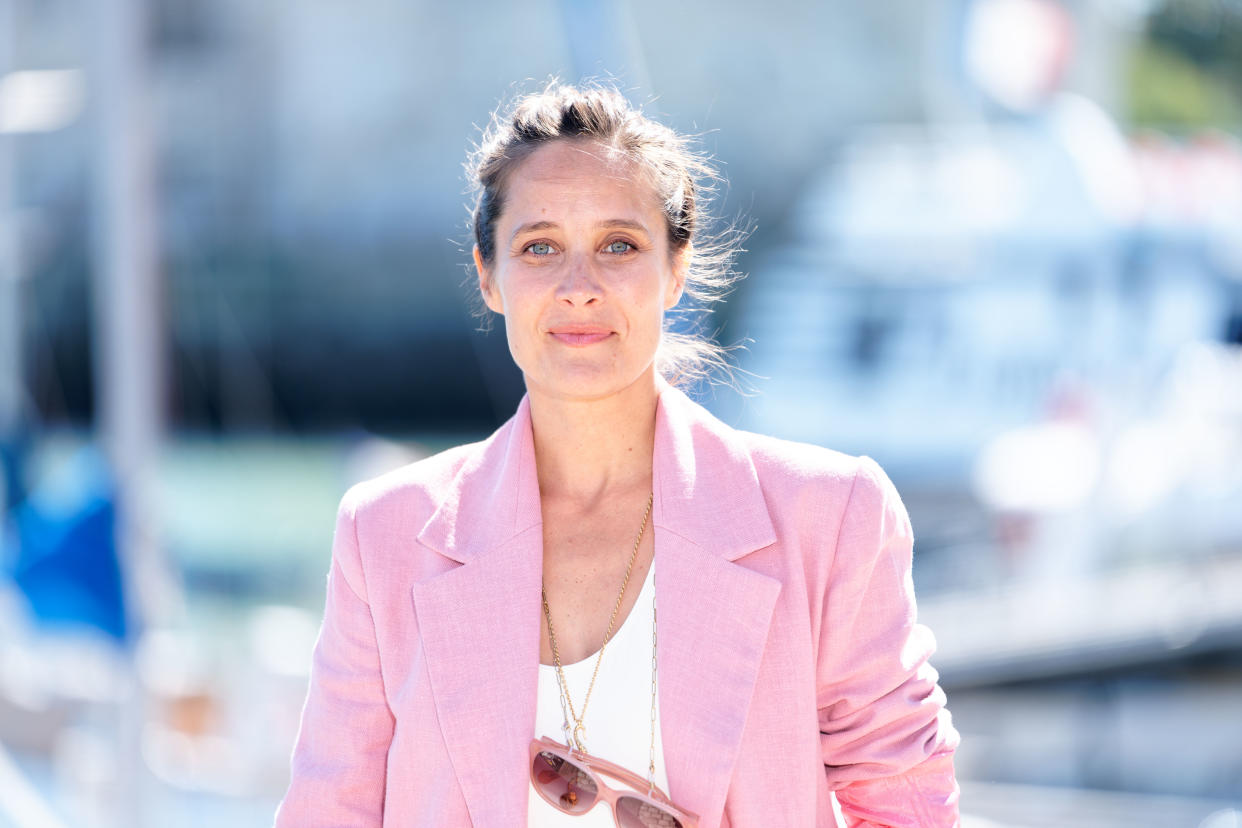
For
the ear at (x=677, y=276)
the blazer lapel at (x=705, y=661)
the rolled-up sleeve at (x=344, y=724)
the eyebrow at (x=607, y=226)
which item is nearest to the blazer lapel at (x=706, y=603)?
the blazer lapel at (x=705, y=661)

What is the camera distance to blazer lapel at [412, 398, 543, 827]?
1492mm

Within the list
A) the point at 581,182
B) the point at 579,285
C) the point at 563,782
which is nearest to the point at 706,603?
the point at 563,782

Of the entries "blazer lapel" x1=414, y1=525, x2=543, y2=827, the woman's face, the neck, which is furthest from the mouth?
"blazer lapel" x1=414, y1=525, x2=543, y2=827

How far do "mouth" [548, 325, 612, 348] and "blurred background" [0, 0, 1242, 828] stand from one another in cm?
33

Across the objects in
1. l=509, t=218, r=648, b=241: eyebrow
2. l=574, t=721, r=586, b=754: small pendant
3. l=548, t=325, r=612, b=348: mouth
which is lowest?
l=574, t=721, r=586, b=754: small pendant

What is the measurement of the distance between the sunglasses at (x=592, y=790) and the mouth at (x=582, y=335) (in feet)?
1.53

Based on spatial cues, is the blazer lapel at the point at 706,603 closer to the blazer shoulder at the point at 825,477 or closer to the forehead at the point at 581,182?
the blazer shoulder at the point at 825,477

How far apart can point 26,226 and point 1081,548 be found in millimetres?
9054

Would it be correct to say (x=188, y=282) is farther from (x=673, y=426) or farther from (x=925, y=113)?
(x=673, y=426)

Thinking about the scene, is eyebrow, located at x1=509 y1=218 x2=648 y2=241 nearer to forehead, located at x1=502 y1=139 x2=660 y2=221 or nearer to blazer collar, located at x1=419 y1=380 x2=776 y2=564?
forehead, located at x1=502 y1=139 x2=660 y2=221

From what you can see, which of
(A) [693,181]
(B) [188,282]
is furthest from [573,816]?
(B) [188,282]

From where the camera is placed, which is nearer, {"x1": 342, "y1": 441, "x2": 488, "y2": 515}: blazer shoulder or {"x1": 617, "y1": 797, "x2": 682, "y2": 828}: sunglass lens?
{"x1": 617, "y1": 797, "x2": 682, "y2": 828}: sunglass lens

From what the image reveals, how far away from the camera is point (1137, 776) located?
7.35m

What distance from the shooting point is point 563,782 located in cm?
146
